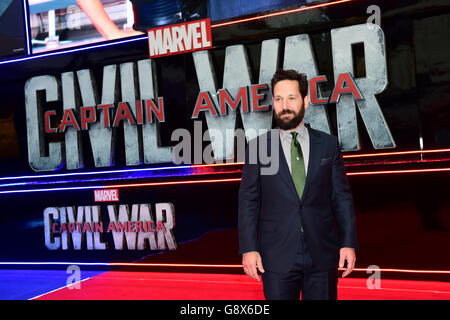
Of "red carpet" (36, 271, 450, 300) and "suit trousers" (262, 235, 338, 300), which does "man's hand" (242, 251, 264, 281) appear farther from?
"red carpet" (36, 271, 450, 300)

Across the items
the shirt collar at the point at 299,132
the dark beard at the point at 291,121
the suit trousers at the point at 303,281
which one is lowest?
the suit trousers at the point at 303,281

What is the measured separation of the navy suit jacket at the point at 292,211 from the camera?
2270mm

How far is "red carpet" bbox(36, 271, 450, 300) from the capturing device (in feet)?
13.8

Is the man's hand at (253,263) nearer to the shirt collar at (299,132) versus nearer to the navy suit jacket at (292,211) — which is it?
the navy suit jacket at (292,211)

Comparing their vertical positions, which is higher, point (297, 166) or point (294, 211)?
point (297, 166)

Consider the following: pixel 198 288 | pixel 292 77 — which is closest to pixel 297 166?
pixel 292 77

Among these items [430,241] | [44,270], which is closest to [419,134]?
[430,241]

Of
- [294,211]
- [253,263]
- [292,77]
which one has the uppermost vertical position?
[292,77]

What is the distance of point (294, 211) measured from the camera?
2277mm

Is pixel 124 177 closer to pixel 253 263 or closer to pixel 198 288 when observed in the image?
pixel 198 288

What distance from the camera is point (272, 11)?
4875 mm

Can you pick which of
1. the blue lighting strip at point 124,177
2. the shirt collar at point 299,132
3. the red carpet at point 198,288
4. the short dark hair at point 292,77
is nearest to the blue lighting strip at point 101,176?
the blue lighting strip at point 124,177

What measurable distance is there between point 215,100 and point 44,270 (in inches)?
126

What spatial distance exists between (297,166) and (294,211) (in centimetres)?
24
